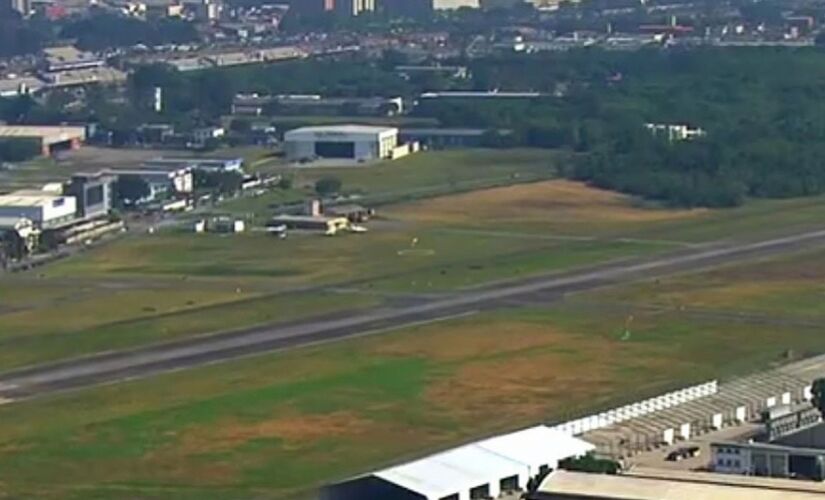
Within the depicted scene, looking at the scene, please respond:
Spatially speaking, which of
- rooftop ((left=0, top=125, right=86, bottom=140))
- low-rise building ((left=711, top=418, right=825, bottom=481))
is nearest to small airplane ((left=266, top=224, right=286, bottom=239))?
rooftop ((left=0, top=125, right=86, bottom=140))

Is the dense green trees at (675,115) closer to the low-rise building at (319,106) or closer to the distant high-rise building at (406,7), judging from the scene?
the low-rise building at (319,106)

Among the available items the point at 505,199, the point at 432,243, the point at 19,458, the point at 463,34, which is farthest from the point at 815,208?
the point at 463,34

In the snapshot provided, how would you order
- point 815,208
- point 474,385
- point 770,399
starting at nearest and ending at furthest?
point 770,399, point 474,385, point 815,208

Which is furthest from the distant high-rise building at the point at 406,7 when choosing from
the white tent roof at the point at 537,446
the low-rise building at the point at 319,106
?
the white tent roof at the point at 537,446

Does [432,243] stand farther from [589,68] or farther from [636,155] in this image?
[589,68]

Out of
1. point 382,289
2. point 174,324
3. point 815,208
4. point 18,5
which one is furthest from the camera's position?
point 18,5

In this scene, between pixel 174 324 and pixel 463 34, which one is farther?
pixel 463 34
